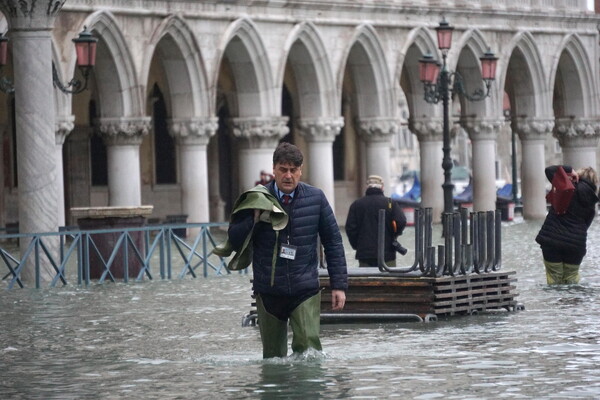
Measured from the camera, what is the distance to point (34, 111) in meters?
23.9

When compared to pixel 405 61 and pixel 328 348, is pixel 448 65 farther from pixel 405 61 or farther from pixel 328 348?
pixel 328 348

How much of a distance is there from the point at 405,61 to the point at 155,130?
5.79 meters

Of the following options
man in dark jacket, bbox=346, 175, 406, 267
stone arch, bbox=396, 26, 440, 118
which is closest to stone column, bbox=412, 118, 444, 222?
stone arch, bbox=396, 26, 440, 118

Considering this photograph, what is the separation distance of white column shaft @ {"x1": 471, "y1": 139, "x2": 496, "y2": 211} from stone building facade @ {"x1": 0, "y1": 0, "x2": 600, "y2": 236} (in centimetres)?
5

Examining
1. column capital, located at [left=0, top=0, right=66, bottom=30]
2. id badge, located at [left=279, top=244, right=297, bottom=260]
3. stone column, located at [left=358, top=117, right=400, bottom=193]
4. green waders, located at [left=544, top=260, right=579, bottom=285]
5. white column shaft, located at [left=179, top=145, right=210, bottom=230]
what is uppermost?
column capital, located at [left=0, top=0, right=66, bottom=30]

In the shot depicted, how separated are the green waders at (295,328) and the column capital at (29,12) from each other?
1055 cm

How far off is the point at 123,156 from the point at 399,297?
63.2 ft

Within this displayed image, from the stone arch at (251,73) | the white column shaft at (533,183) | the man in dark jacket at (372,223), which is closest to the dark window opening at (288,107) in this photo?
the white column shaft at (533,183)

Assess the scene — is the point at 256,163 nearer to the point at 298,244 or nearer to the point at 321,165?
the point at 321,165

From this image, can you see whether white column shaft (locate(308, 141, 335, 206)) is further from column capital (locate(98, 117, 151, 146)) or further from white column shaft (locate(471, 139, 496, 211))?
column capital (locate(98, 117, 151, 146))

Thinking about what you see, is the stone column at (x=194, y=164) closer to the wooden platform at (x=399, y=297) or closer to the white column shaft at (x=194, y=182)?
the white column shaft at (x=194, y=182)

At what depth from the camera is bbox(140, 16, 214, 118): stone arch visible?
1481 inches

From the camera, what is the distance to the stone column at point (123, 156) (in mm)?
36500

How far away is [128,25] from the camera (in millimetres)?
36188
